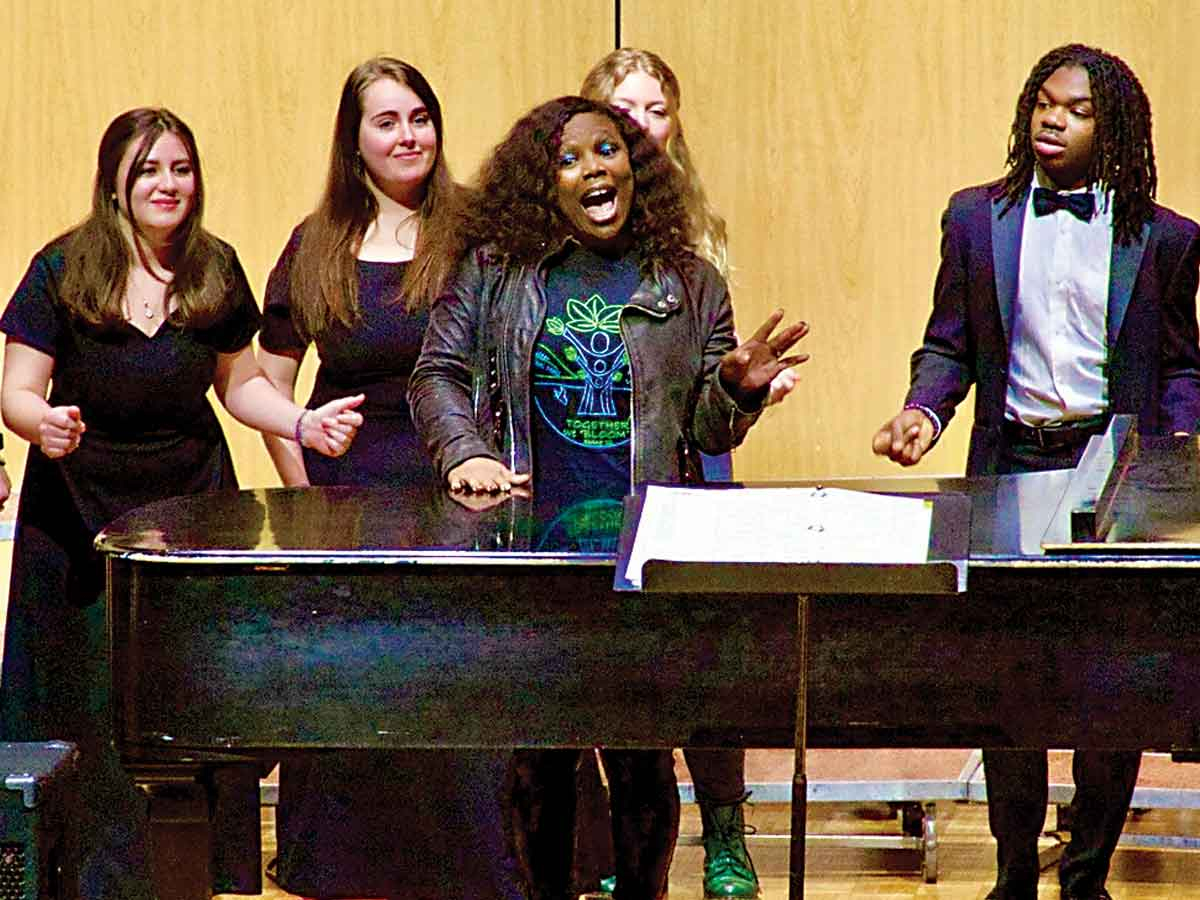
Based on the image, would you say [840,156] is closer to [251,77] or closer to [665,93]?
[665,93]

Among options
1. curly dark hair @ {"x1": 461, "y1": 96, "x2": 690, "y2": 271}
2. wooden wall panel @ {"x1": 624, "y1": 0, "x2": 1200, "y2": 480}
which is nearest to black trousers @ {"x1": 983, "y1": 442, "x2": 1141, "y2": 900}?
curly dark hair @ {"x1": 461, "y1": 96, "x2": 690, "y2": 271}

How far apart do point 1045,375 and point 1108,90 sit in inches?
21.4

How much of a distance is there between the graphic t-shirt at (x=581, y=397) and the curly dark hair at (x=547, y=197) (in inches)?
5.1

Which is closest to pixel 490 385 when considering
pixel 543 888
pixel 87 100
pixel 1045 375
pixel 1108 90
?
pixel 543 888

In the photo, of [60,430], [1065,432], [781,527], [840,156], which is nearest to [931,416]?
[1065,432]

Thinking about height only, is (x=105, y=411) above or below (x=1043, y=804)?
above

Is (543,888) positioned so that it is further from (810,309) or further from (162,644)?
(810,309)

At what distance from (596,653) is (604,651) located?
11 millimetres

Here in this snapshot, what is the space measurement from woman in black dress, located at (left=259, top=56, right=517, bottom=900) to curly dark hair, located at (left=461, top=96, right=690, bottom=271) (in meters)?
0.38

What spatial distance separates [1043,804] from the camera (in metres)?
3.66

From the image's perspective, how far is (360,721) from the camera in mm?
2750

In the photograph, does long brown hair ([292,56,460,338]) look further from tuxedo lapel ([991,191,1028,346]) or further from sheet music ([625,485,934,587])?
sheet music ([625,485,934,587])

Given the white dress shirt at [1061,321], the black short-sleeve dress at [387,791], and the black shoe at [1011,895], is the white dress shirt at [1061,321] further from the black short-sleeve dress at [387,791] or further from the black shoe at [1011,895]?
the black short-sleeve dress at [387,791]

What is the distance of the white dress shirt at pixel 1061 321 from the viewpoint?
3902 mm
